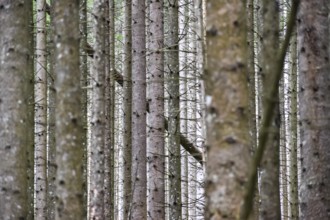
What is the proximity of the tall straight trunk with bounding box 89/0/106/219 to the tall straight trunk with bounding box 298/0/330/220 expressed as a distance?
2119 mm

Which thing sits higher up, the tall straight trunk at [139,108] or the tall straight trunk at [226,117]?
the tall straight trunk at [139,108]

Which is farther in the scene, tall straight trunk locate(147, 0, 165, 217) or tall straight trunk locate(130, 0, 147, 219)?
tall straight trunk locate(130, 0, 147, 219)

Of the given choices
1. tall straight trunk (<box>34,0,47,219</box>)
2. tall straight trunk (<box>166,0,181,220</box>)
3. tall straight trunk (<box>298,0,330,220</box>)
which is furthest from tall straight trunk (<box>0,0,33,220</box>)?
tall straight trunk (<box>34,0,47,219</box>)

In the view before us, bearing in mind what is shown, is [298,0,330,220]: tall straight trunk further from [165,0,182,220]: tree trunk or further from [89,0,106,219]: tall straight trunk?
[165,0,182,220]: tree trunk

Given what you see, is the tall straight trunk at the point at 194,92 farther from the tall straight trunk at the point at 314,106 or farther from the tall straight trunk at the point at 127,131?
the tall straight trunk at the point at 127,131

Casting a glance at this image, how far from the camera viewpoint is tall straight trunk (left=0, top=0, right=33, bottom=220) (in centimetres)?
598

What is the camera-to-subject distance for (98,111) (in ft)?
20.7

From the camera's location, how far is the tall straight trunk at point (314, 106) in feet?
20.6

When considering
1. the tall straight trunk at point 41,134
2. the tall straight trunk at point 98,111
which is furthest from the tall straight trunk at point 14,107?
the tall straight trunk at point 41,134

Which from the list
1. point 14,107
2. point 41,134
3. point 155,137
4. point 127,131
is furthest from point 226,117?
point 127,131

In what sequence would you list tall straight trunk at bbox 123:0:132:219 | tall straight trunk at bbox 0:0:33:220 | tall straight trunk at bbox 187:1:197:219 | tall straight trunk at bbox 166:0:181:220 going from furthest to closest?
tall straight trunk at bbox 123:0:132:219 < tall straight trunk at bbox 166:0:181:220 < tall straight trunk at bbox 187:1:197:219 < tall straight trunk at bbox 0:0:33:220

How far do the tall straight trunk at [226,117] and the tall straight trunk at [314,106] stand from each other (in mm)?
2682

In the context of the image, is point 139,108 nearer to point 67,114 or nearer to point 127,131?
point 127,131

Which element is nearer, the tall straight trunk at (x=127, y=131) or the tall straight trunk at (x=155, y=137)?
the tall straight trunk at (x=155, y=137)
